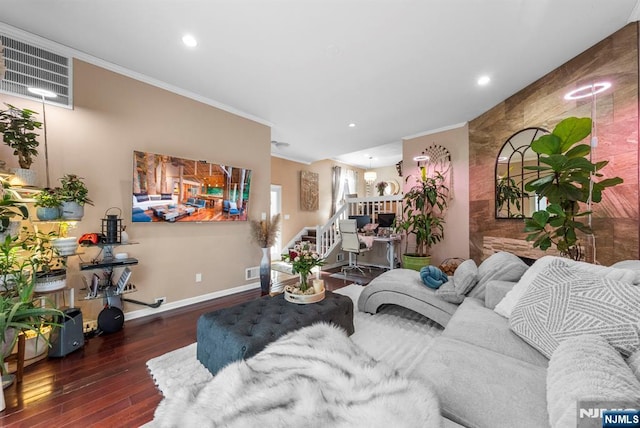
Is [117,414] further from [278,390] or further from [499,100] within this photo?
[499,100]

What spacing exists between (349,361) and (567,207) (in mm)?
2730

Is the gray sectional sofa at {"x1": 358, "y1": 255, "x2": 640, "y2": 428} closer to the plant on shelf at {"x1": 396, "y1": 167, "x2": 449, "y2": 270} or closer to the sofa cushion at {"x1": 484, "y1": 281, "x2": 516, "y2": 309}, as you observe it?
the sofa cushion at {"x1": 484, "y1": 281, "x2": 516, "y2": 309}

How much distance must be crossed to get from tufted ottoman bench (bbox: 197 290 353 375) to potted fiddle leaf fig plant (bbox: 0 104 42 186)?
2039 millimetres

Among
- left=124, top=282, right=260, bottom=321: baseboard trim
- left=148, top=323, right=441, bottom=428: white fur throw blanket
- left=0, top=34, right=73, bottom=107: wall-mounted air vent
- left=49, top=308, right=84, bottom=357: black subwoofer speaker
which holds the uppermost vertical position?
left=0, top=34, right=73, bottom=107: wall-mounted air vent

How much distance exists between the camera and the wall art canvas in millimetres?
7152

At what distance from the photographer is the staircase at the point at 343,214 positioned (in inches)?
231

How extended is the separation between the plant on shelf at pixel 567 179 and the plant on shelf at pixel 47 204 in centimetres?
434

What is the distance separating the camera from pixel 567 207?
236cm

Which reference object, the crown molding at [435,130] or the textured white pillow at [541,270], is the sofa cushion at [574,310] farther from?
the crown molding at [435,130]

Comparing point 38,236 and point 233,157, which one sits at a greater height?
point 233,157

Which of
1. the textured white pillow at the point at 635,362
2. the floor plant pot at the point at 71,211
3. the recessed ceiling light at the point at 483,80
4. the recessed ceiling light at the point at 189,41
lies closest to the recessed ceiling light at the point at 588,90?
the recessed ceiling light at the point at 483,80

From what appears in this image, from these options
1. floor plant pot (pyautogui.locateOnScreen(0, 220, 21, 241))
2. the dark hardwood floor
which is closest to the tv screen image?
the dark hardwood floor

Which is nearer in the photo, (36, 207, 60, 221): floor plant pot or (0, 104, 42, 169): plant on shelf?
(0, 104, 42, 169): plant on shelf

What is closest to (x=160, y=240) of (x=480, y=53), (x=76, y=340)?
(x=76, y=340)
